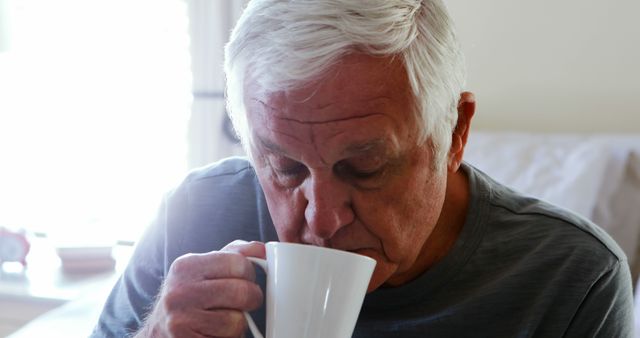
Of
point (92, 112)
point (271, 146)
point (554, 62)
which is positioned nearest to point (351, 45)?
point (271, 146)

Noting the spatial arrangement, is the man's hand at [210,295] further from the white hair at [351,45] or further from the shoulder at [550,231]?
the shoulder at [550,231]

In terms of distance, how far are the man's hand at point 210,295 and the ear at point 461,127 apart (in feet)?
1.02

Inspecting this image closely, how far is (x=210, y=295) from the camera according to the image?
738mm

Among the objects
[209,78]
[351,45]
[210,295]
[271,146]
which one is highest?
[351,45]

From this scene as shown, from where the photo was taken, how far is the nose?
2.51 feet

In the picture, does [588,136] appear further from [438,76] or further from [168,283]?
[168,283]

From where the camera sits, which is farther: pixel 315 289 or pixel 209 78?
pixel 209 78

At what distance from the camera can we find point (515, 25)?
197 centimetres

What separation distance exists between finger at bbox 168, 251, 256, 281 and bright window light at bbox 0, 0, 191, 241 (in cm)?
176

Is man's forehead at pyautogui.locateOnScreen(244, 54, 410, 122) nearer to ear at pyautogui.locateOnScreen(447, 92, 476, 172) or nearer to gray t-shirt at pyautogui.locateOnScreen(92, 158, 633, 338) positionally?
ear at pyautogui.locateOnScreen(447, 92, 476, 172)

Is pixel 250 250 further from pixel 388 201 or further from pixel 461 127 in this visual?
pixel 461 127

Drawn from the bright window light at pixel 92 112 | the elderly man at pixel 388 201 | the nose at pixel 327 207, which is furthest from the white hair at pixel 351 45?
the bright window light at pixel 92 112

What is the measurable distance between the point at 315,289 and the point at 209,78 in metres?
1.82

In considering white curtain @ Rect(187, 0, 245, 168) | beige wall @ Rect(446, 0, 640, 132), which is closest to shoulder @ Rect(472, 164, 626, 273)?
beige wall @ Rect(446, 0, 640, 132)
